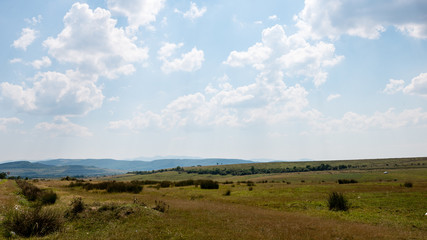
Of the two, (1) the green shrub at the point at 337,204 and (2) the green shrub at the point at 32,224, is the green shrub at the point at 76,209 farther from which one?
(1) the green shrub at the point at 337,204

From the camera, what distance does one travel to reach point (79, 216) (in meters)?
16.5

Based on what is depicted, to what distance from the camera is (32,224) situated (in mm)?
13883

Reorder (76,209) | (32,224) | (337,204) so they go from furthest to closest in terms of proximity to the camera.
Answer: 1. (337,204)
2. (76,209)
3. (32,224)

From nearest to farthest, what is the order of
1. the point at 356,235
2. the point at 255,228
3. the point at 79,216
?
the point at 356,235, the point at 255,228, the point at 79,216

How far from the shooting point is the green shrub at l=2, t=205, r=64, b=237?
13.6 metres

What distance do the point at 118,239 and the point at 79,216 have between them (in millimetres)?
5523

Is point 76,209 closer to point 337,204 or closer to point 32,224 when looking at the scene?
point 32,224

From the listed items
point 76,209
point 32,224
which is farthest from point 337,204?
point 32,224

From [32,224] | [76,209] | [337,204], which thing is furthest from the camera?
[337,204]

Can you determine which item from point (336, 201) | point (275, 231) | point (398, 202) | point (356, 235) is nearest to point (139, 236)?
point (275, 231)

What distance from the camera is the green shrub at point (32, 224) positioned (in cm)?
1359

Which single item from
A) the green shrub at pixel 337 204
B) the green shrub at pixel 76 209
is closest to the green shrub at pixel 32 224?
the green shrub at pixel 76 209

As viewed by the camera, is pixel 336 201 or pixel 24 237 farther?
pixel 336 201

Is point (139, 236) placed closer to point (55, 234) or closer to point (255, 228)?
point (55, 234)
